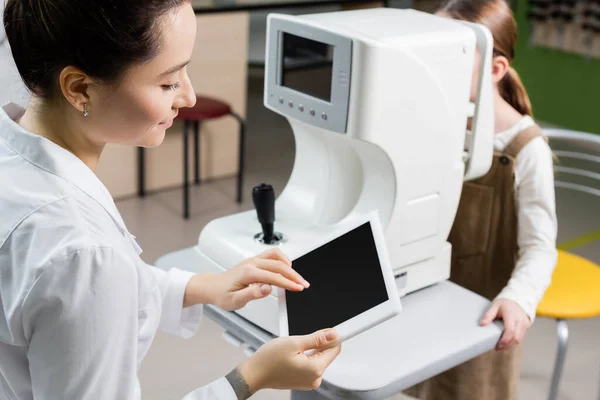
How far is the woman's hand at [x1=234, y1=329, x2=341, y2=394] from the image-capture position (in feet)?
3.28

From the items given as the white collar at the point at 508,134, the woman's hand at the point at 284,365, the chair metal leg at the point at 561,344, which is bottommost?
the chair metal leg at the point at 561,344

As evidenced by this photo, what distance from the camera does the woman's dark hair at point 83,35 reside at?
81cm

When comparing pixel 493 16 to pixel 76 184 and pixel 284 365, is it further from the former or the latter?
pixel 76 184

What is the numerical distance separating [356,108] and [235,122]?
108 inches

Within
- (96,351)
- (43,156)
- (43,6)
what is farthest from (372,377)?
(43,6)

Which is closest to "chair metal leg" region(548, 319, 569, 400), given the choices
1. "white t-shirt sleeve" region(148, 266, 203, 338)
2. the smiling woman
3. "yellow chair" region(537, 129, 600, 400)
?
"yellow chair" region(537, 129, 600, 400)

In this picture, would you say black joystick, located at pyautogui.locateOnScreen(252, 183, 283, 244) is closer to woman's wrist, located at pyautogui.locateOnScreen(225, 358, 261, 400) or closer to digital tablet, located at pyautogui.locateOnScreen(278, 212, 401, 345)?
digital tablet, located at pyautogui.locateOnScreen(278, 212, 401, 345)

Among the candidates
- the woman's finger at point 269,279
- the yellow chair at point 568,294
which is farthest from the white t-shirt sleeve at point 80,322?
the yellow chair at point 568,294

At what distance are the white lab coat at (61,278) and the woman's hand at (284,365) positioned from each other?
0.58 feet

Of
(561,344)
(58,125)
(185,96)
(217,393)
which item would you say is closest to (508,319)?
(561,344)

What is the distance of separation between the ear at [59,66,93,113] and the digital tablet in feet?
1.45

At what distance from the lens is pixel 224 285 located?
120cm

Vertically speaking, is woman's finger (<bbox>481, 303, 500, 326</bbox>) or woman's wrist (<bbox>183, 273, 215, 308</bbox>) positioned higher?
woman's wrist (<bbox>183, 273, 215, 308</bbox>)

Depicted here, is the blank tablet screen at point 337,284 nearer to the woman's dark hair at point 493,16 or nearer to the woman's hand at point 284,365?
the woman's hand at point 284,365
